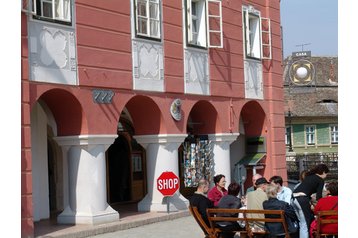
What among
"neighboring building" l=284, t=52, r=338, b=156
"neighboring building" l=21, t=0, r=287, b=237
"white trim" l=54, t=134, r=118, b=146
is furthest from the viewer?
"neighboring building" l=284, t=52, r=338, b=156

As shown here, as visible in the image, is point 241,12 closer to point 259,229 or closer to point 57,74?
point 57,74

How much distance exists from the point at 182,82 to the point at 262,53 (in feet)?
15.9

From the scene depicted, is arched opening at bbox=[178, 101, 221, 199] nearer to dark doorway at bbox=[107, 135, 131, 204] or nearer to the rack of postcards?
the rack of postcards

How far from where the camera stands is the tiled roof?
4838cm

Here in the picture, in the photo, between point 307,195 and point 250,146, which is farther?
point 250,146

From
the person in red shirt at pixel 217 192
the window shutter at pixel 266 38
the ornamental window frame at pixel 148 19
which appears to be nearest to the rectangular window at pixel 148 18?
the ornamental window frame at pixel 148 19

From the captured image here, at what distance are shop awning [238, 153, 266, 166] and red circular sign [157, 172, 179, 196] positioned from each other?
5.92 m

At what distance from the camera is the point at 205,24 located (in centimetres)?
1927

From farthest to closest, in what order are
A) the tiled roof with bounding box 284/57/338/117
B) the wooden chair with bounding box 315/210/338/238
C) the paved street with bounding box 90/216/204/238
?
the tiled roof with bounding box 284/57/338/117
the paved street with bounding box 90/216/204/238
the wooden chair with bounding box 315/210/338/238

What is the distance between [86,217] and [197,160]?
523cm

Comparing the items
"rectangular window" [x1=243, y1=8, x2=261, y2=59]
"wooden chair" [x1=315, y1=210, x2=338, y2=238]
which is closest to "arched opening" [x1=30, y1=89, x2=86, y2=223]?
"wooden chair" [x1=315, y1=210, x2=338, y2=238]

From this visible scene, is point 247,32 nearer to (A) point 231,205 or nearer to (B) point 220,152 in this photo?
(B) point 220,152

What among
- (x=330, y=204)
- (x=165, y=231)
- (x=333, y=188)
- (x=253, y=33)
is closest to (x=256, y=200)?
(x=330, y=204)
